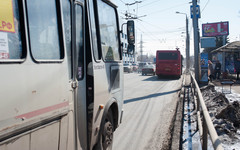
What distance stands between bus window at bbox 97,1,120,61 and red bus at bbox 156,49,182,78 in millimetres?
17768

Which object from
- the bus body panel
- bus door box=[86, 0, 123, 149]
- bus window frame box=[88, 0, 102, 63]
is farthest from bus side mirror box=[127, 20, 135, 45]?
the bus body panel

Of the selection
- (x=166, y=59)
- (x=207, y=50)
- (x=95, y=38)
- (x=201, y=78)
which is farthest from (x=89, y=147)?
(x=207, y=50)

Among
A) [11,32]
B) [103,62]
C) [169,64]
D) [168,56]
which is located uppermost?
[168,56]

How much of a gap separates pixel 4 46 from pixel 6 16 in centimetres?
26

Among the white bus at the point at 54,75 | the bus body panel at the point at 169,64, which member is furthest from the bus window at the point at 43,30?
the bus body panel at the point at 169,64

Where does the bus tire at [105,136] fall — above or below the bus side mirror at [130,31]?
below

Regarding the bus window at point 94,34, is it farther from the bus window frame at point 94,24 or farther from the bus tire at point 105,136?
the bus tire at point 105,136

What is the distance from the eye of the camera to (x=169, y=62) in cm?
2195

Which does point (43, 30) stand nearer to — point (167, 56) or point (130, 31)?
point (130, 31)

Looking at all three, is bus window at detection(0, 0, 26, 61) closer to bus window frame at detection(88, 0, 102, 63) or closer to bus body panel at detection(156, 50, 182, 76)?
bus window frame at detection(88, 0, 102, 63)

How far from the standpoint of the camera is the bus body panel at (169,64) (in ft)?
71.5

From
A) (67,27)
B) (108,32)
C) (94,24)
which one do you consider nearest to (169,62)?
Result: (108,32)

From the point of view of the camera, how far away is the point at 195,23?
50.8 ft

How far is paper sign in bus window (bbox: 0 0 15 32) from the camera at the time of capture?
187 cm
